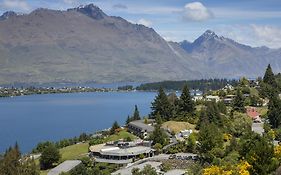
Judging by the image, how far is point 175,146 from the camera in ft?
168

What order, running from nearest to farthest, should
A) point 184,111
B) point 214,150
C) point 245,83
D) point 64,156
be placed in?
point 214,150
point 64,156
point 184,111
point 245,83

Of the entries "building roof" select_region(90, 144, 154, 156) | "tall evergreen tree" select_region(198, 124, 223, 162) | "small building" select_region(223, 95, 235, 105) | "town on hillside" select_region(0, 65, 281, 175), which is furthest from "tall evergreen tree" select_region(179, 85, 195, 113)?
"tall evergreen tree" select_region(198, 124, 223, 162)

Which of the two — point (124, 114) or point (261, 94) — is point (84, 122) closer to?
point (124, 114)

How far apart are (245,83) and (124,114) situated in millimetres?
50119

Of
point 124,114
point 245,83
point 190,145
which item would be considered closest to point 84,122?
point 124,114

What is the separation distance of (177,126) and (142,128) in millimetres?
4520

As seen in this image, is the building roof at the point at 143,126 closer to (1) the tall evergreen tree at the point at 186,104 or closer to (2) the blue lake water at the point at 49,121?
(1) the tall evergreen tree at the point at 186,104

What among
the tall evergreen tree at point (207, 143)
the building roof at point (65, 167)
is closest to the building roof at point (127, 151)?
the building roof at point (65, 167)

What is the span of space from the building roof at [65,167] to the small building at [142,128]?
12336 millimetres

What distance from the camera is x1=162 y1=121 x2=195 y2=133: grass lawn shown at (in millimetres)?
59344

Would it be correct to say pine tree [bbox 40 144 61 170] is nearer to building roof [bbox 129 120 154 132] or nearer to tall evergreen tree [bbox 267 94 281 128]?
building roof [bbox 129 120 154 132]

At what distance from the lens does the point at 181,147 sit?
5041cm

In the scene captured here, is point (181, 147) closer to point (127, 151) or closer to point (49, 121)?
point (127, 151)

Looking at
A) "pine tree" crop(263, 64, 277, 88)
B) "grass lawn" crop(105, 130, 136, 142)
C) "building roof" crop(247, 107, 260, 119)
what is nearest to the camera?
"grass lawn" crop(105, 130, 136, 142)
